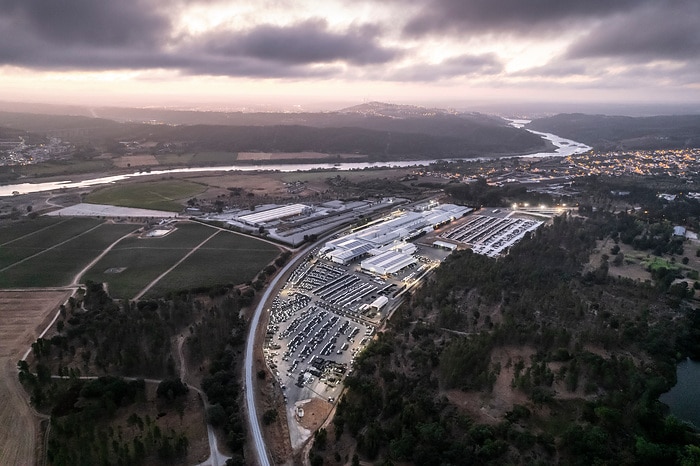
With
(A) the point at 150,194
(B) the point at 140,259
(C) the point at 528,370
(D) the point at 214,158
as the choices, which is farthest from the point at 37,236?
(D) the point at 214,158

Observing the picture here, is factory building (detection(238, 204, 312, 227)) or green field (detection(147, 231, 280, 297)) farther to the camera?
factory building (detection(238, 204, 312, 227))

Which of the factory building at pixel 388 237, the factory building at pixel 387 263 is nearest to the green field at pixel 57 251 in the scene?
the factory building at pixel 388 237

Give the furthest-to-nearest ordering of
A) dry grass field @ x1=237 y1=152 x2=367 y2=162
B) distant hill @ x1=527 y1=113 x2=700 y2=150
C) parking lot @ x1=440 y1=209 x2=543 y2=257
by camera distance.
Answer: distant hill @ x1=527 y1=113 x2=700 y2=150 → dry grass field @ x1=237 y1=152 x2=367 y2=162 → parking lot @ x1=440 y1=209 x2=543 y2=257

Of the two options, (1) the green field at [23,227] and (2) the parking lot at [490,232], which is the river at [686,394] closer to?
(2) the parking lot at [490,232]

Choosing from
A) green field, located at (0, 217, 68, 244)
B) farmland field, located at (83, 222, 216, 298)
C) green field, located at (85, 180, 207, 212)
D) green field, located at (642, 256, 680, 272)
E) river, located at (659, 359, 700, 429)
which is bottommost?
river, located at (659, 359, 700, 429)

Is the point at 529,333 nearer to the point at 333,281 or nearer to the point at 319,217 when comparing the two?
the point at 333,281

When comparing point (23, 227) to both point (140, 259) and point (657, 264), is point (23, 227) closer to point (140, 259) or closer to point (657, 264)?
point (140, 259)

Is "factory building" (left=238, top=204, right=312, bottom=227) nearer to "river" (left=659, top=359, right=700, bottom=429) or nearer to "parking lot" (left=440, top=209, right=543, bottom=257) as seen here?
"parking lot" (left=440, top=209, right=543, bottom=257)

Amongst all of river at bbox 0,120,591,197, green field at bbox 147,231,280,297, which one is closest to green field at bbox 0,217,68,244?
green field at bbox 147,231,280,297
